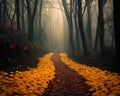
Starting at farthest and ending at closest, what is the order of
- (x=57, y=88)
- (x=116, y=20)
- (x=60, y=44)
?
(x=60, y=44) → (x=116, y=20) → (x=57, y=88)

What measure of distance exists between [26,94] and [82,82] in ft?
11.7

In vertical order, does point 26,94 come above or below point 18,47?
below

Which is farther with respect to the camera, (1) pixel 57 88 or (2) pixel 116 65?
(2) pixel 116 65

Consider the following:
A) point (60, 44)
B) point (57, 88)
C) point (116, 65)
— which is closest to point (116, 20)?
point (116, 65)

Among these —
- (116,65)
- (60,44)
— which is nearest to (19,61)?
(116,65)

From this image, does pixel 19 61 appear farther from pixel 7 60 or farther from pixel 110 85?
pixel 110 85

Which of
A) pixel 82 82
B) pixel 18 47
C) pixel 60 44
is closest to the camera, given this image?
pixel 82 82

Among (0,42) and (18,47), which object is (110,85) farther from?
(18,47)

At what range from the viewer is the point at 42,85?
29.3ft

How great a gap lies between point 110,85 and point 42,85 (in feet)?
8.77

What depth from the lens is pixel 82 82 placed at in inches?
395

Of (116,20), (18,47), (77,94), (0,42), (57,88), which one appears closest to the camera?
(77,94)

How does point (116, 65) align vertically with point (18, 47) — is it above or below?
below

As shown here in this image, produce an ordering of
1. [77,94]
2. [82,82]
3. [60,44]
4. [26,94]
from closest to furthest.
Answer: [26,94], [77,94], [82,82], [60,44]
